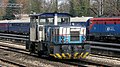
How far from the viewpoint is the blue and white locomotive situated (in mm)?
14867

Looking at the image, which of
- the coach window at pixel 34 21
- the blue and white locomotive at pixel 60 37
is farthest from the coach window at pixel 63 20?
the coach window at pixel 34 21

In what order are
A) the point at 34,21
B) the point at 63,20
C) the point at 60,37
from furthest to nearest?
1. the point at 34,21
2. the point at 63,20
3. the point at 60,37

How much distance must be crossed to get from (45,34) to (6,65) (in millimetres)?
3048

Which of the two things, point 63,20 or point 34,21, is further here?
point 34,21

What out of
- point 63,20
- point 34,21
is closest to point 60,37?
point 63,20

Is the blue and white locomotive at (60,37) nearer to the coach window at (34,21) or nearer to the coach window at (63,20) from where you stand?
the coach window at (63,20)

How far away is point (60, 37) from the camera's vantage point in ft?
49.1

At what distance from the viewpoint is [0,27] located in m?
52.7

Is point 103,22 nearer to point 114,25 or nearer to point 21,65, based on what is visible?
point 114,25

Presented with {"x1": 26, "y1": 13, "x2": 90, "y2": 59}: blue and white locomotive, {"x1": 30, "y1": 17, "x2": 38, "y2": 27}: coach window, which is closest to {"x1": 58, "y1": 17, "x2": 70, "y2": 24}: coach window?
{"x1": 26, "y1": 13, "x2": 90, "y2": 59}: blue and white locomotive

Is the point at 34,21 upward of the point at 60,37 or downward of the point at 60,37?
upward

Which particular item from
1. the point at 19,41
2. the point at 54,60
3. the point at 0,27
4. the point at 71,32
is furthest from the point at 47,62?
the point at 0,27

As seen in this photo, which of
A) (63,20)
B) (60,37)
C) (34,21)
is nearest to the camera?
(60,37)

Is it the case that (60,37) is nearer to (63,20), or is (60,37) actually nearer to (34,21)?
(63,20)
